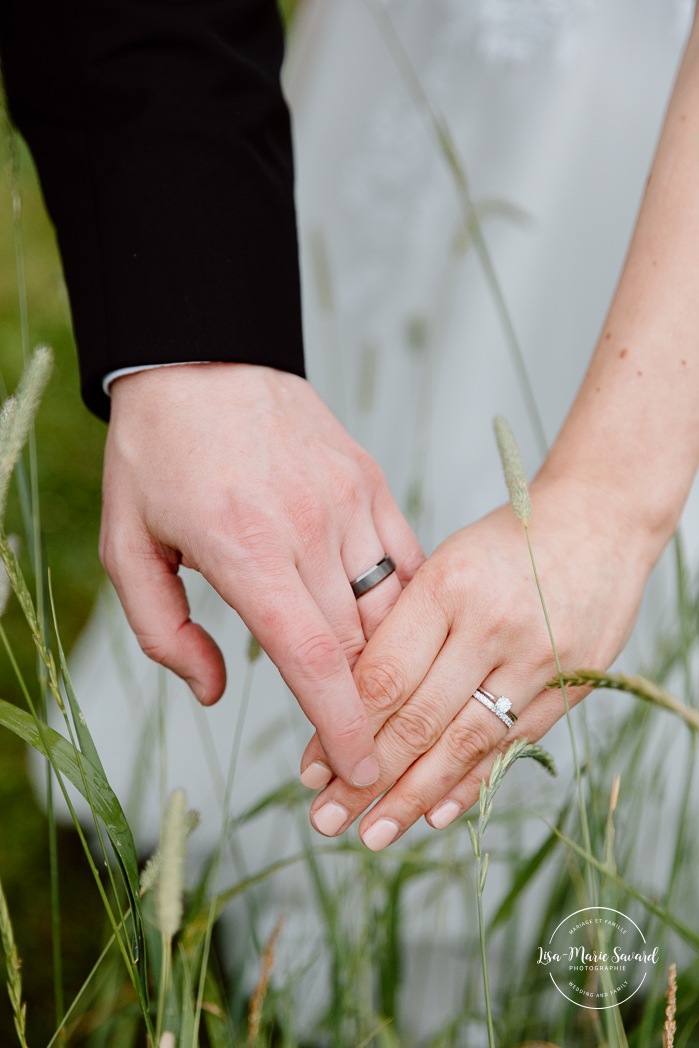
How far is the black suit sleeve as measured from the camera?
31.8 inches

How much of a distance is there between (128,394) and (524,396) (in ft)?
2.00

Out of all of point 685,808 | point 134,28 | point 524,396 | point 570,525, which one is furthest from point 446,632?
point 134,28

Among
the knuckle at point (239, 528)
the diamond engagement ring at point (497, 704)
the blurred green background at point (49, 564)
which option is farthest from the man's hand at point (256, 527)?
the blurred green background at point (49, 564)

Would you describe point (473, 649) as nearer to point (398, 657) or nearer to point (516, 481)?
point (398, 657)

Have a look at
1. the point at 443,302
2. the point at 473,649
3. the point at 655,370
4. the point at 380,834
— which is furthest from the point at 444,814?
the point at 443,302

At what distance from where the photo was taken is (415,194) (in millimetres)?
1380

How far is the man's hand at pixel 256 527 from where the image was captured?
28.2 inches

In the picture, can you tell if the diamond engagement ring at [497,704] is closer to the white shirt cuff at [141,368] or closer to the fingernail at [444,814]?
the fingernail at [444,814]

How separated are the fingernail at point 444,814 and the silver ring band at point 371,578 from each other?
0.22 meters

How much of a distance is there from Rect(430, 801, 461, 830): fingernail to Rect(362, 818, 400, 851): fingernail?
0.15 ft

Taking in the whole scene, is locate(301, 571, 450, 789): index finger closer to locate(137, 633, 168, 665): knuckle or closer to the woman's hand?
the woman's hand

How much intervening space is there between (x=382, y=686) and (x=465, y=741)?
0.10 m

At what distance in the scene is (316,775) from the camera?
0.81 meters

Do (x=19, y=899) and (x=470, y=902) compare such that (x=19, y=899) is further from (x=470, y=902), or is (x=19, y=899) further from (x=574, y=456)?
(x=574, y=456)
